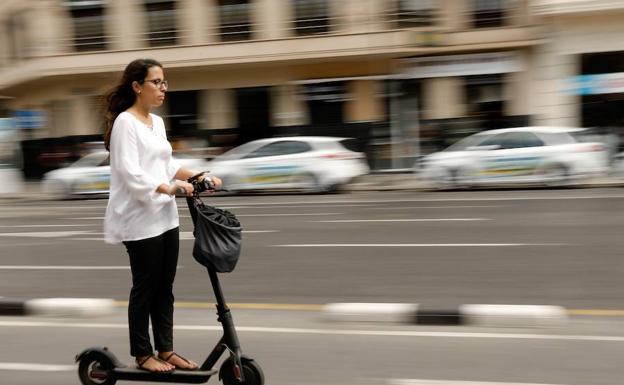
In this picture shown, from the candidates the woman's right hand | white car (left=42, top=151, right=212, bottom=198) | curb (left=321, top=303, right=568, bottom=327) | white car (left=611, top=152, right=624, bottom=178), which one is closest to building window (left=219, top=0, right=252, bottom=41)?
white car (left=42, top=151, right=212, bottom=198)

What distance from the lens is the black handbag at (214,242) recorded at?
12.1ft

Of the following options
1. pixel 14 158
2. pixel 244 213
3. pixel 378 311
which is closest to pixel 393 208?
pixel 244 213

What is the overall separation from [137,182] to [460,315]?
8.71 ft

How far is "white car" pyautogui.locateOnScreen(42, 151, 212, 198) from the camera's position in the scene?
20.1 meters

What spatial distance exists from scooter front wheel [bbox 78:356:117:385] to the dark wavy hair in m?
1.16

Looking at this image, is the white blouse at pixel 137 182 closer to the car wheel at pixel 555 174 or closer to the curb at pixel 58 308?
the curb at pixel 58 308

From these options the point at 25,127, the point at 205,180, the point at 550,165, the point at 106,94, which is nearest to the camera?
the point at 205,180

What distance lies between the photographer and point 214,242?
371 centimetres

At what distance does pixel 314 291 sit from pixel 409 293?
84 cm

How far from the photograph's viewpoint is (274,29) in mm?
25625

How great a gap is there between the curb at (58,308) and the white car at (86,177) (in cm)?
1370

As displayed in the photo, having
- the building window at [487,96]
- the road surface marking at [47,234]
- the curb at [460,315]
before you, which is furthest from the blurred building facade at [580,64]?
the curb at [460,315]

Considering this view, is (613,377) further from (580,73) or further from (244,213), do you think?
(580,73)

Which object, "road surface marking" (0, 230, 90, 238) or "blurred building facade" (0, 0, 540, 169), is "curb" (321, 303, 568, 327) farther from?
"blurred building facade" (0, 0, 540, 169)
